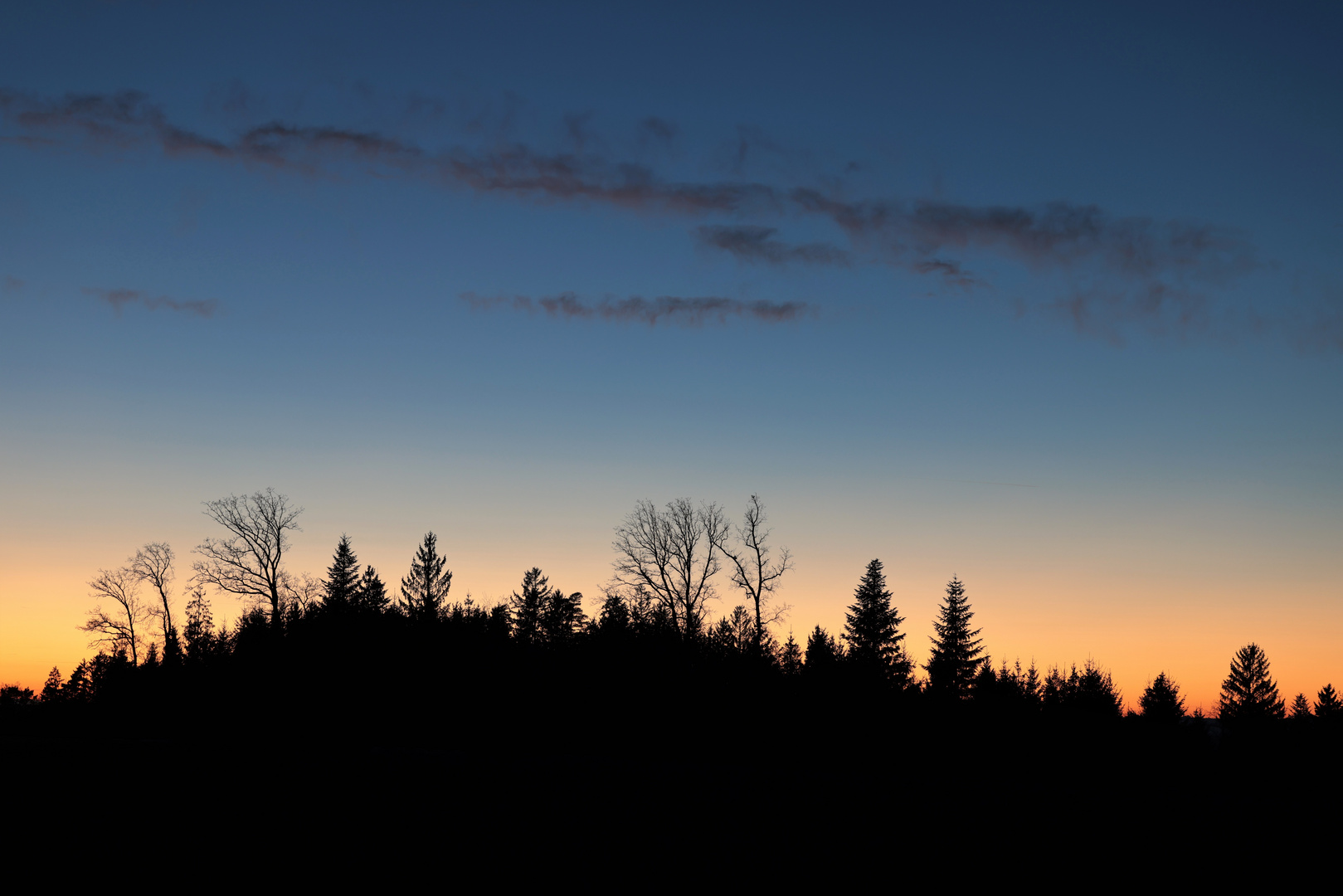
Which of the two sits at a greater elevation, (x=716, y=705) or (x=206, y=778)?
(x=716, y=705)

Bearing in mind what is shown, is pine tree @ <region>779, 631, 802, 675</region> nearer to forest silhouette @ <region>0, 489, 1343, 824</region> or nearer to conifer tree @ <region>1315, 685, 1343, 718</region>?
forest silhouette @ <region>0, 489, 1343, 824</region>

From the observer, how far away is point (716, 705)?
1471 inches

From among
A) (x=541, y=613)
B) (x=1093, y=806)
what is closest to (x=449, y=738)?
(x=1093, y=806)

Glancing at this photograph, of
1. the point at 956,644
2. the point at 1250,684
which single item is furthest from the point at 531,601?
the point at 1250,684

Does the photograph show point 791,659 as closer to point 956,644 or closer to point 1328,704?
point 956,644

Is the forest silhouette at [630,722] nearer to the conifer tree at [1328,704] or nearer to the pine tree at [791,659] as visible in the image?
the pine tree at [791,659]

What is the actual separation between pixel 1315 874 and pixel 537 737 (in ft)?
98.2

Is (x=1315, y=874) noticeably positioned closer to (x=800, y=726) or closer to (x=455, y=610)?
(x=800, y=726)

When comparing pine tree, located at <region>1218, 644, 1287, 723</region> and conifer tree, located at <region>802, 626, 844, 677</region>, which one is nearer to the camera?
conifer tree, located at <region>802, 626, 844, 677</region>

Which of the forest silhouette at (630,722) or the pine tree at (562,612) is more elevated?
the pine tree at (562,612)

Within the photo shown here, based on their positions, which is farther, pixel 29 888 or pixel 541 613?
pixel 541 613

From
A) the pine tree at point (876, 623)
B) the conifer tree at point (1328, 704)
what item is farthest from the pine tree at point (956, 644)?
the conifer tree at point (1328, 704)

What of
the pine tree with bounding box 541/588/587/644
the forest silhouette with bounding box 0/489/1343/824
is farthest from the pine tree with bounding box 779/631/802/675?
the pine tree with bounding box 541/588/587/644

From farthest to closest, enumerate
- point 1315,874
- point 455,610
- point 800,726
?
1. point 455,610
2. point 800,726
3. point 1315,874
